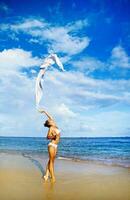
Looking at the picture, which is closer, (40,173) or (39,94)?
(39,94)

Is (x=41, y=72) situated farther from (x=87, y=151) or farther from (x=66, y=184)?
(x=87, y=151)

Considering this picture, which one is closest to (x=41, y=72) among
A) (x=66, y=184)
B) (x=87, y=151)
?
(x=66, y=184)

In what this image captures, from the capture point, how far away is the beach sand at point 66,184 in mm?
4473

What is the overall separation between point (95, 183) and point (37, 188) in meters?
1.07

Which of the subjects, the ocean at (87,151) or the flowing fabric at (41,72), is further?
the ocean at (87,151)

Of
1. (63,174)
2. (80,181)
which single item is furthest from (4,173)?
(80,181)

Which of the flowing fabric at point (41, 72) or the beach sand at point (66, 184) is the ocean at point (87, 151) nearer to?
the beach sand at point (66, 184)

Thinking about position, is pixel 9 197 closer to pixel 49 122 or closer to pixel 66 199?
pixel 66 199

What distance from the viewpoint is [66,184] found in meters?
5.21

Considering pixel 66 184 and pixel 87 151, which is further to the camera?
pixel 87 151

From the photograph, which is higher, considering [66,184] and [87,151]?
[87,151]

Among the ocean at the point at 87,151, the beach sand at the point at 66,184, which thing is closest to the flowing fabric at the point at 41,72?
the beach sand at the point at 66,184

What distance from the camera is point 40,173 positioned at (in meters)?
6.27

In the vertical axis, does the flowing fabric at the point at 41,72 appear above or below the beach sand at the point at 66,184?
above
